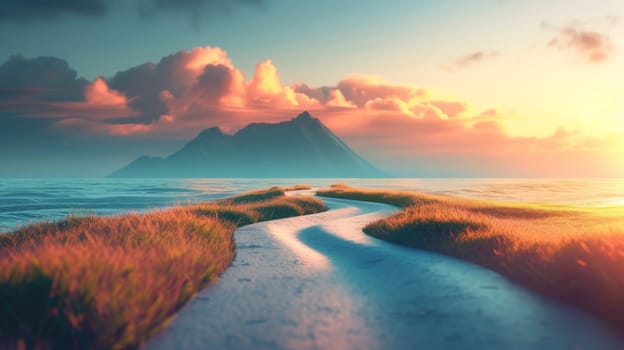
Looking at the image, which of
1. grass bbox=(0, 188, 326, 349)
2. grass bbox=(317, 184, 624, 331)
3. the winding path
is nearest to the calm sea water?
grass bbox=(0, 188, 326, 349)

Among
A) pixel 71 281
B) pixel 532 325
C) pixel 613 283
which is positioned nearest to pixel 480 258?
pixel 613 283

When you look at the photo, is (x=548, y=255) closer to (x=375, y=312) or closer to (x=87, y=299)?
(x=375, y=312)

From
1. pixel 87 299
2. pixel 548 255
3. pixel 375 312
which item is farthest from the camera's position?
pixel 548 255

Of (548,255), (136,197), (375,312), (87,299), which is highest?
(548,255)

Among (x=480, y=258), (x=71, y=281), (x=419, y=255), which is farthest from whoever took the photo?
(x=419, y=255)

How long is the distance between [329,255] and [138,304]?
5.99 m

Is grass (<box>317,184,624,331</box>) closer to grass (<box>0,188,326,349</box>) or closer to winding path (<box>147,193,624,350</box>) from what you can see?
winding path (<box>147,193,624,350</box>)

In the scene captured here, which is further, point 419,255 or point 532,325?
point 419,255

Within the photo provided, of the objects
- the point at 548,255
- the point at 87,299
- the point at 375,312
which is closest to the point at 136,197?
the point at 87,299

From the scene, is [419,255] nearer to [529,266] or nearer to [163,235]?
[529,266]

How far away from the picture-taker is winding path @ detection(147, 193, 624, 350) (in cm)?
462

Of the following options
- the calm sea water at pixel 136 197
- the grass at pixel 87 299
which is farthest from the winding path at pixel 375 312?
the calm sea water at pixel 136 197

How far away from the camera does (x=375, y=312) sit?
5664mm

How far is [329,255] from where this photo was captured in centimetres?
1016
